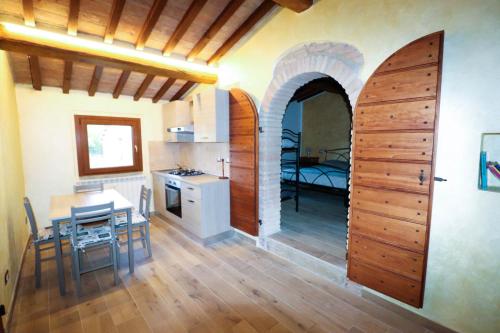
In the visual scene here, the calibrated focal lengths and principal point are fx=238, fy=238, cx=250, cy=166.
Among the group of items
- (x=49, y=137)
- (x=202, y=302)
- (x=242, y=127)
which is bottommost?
(x=202, y=302)

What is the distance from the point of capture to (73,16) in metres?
2.57

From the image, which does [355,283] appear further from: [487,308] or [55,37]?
[55,37]

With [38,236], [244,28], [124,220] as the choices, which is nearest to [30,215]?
[38,236]

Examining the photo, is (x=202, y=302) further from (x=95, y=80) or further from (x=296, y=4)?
(x=95, y=80)

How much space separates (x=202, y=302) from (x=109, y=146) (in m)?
3.46

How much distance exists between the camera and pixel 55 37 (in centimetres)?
272

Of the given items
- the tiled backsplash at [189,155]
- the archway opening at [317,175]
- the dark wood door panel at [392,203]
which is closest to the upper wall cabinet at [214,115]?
the tiled backsplash at [189,155]

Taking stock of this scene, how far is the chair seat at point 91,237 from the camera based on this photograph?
2365mm

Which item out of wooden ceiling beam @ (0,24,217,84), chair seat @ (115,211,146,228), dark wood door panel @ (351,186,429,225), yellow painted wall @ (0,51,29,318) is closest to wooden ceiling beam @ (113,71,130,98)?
wooden ceiling beam @ (0,24,217,84)

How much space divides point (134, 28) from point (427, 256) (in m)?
3.92

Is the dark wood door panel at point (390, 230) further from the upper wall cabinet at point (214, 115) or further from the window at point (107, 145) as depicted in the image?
the window at point (107, 145)

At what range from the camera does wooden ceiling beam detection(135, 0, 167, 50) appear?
2.64m

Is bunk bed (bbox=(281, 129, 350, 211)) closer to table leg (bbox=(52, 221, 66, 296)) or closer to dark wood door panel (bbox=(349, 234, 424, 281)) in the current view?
dark wood door panel (bbox=(349, 234, 424, 281))

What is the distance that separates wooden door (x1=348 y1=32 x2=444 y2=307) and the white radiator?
3796mm
